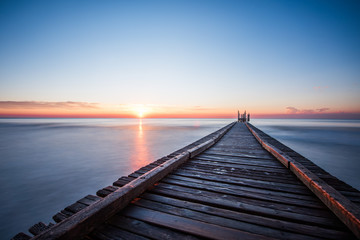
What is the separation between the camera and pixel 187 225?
182 centimetres

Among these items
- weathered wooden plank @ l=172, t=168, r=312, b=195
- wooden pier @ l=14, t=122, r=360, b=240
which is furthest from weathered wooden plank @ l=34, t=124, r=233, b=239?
weathered wooden plank @ l=172, t=168, r=312, b=195

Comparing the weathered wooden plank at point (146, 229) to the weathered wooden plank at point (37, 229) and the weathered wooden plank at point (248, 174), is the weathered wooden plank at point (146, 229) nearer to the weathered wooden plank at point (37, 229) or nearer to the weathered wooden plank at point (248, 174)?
the weathered wooden plank at point (37, 229)

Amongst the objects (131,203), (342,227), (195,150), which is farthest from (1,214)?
(342,227)

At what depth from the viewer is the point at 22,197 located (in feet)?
16.8

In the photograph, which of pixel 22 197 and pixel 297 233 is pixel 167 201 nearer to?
pixel 297 233

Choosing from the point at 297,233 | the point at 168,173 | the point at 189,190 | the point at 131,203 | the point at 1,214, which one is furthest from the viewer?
the point at 1,214

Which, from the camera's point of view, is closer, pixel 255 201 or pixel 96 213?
pixel 96 213

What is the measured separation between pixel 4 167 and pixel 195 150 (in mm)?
9972

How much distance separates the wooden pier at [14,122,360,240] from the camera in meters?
1.69

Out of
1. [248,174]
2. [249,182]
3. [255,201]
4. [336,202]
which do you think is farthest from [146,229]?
[248,174]

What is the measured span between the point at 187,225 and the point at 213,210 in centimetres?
47

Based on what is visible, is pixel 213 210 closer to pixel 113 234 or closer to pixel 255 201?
pixel 255 201

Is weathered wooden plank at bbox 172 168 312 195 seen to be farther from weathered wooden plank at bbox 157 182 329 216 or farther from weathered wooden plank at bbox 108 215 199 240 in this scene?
weathered wooden plank at bbox 108 215 199 240

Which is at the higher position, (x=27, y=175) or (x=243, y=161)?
(x=243, y=161)
